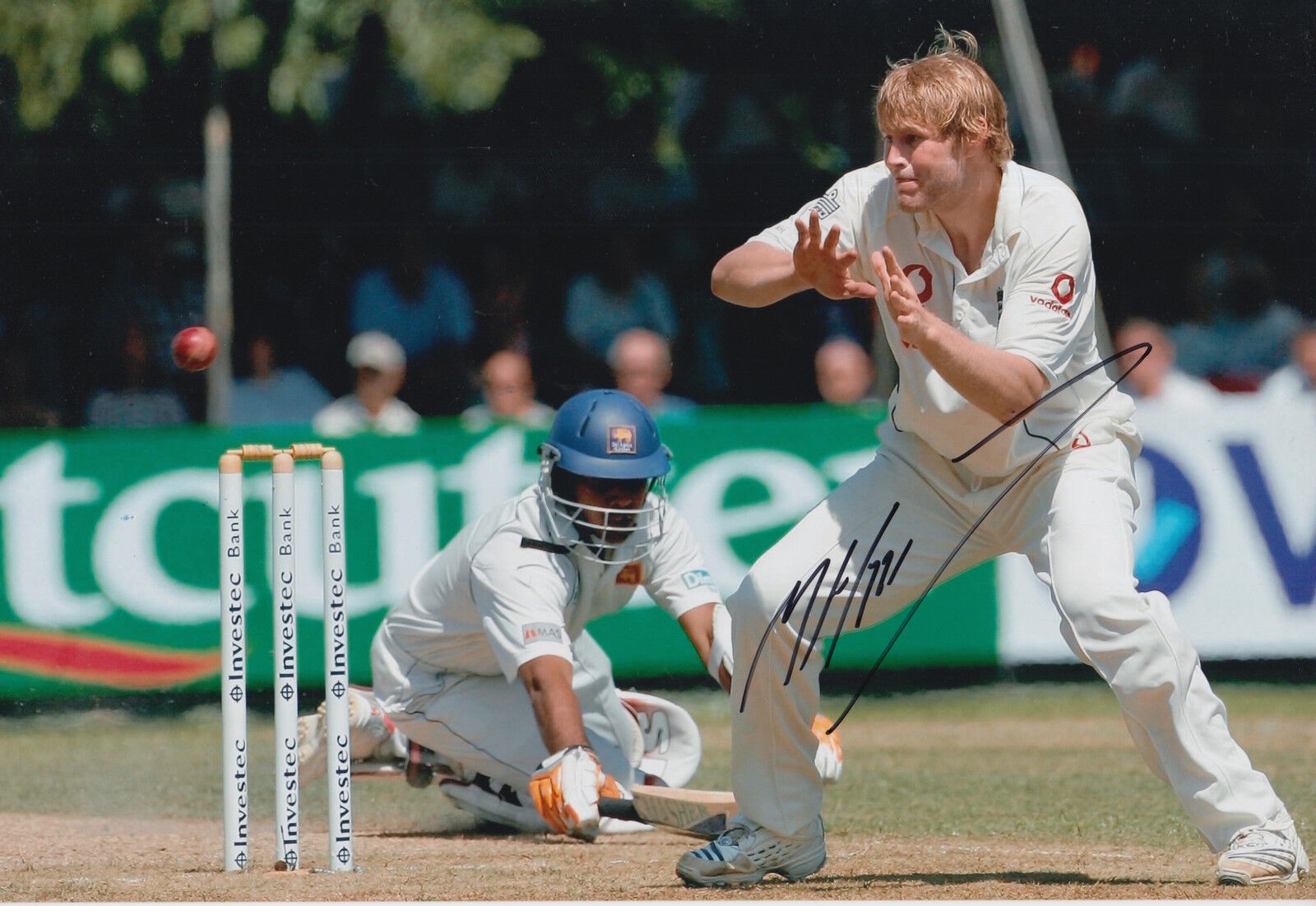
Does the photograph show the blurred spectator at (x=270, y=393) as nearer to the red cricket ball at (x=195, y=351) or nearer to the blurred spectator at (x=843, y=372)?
the red cricket ball at (x=195, y=351)

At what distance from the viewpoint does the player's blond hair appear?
440 centimetres

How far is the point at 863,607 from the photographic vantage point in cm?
469

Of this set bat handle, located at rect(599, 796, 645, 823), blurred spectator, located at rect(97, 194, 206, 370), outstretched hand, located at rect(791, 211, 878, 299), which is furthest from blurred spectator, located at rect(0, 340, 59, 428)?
outstretched hand, located at rect(791, 211, 878, 299)

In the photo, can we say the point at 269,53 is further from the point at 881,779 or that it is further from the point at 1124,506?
the point at 1124,506

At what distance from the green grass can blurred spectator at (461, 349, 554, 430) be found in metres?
1.51

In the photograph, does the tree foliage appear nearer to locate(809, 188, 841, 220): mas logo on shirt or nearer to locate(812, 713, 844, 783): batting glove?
locate(812, 713, 844, 783): batting glove

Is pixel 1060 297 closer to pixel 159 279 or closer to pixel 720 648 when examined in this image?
pixel 720 648

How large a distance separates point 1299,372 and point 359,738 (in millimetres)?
5430

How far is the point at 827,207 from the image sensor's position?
473 cm

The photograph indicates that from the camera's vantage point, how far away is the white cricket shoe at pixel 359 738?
6105mm

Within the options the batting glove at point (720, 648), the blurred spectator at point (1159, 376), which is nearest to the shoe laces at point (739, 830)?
the batting glove at point (720, 648)

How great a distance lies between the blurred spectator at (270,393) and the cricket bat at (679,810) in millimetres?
4285

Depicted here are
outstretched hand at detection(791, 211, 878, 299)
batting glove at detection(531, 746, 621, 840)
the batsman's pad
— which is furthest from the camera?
the batsman's pad

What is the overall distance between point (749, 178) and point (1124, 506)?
4.90 metres
